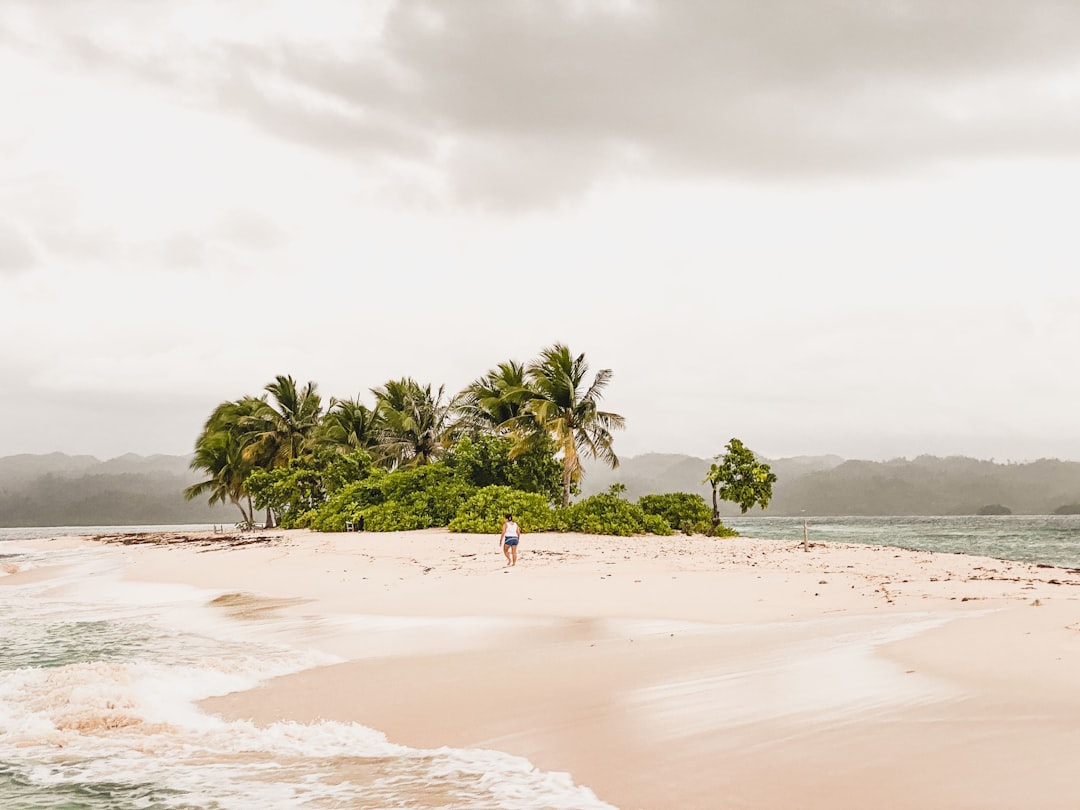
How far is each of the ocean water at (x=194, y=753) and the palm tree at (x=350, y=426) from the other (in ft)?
109

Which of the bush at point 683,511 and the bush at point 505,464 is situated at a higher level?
the bush at point 505,464

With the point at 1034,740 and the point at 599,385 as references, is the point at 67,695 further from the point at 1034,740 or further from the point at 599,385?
the point at 599,385

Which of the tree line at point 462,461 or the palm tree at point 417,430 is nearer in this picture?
the tree line at point 462,461

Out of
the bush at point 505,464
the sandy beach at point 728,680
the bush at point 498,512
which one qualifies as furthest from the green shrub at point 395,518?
the sandy beach at point 728,680

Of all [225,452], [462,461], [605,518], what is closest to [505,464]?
[462,461]

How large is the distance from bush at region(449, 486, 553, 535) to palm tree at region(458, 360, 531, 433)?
225 inches

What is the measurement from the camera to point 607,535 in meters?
26.0

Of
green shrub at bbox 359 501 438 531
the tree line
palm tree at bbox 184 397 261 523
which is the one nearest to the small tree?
the tree line

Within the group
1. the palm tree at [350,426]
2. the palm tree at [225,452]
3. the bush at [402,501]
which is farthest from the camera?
the palm tree at [225,452]

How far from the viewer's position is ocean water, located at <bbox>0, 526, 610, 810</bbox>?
4.36 m

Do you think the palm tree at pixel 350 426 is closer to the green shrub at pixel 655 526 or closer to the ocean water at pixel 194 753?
the green shrub at pixel 655 526

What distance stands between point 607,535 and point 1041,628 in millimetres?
19057

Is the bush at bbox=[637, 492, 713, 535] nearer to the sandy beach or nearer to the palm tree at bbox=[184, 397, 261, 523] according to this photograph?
the sandy beach

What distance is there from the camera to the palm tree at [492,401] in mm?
34719
